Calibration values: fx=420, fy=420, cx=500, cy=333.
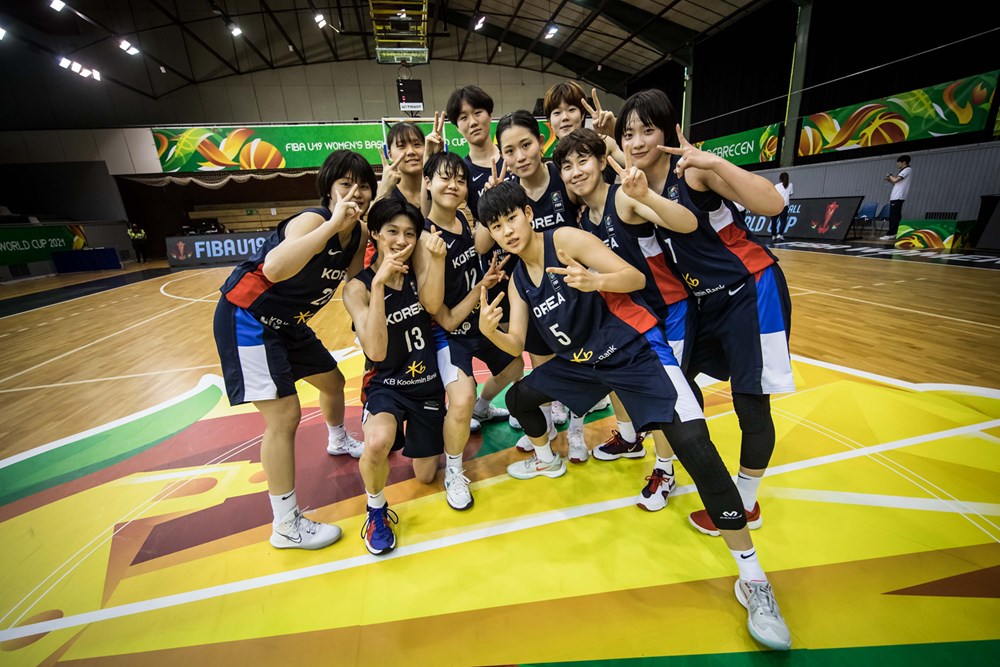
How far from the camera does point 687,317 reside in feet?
6.68

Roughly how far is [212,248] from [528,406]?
53.5 feet

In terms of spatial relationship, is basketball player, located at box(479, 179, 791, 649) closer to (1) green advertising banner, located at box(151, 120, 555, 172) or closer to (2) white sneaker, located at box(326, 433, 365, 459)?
(2) white sneaker, located at box(326, 433, 365, 459)

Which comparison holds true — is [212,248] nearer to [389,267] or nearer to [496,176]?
[496,176]

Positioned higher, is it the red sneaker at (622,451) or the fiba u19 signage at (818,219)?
the fiba u19 signage at (818,219)

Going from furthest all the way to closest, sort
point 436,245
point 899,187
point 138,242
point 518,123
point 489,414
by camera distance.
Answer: point 138,242 < point 899,187 < point 489,414 < point 518,123 < point 436,245

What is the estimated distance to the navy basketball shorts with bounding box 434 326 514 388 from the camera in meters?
2.47

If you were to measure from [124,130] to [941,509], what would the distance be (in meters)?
22.5

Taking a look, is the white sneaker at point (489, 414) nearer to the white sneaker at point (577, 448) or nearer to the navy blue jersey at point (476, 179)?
the white sneaker at point (577, 448)

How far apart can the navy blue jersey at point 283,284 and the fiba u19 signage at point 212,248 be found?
1435 centimetres

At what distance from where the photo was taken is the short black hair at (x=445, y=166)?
7.54 ft

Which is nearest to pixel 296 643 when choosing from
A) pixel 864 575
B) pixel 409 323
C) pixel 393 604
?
pixel 393 604

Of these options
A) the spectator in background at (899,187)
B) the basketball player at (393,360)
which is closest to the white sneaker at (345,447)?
the basketball player at (393,360)

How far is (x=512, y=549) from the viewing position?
6.51 feet

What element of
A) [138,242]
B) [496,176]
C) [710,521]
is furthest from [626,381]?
[138,242]
